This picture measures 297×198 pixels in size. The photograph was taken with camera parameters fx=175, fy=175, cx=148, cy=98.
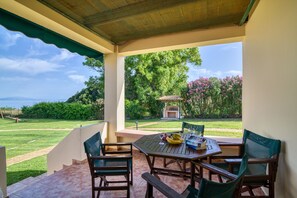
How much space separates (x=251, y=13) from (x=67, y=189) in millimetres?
4048

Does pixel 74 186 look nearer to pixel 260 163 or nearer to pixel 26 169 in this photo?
pixel 26 169

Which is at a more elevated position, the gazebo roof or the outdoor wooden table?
the gazebo roof

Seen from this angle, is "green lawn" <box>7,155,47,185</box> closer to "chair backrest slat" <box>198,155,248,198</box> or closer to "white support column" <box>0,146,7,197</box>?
"white support column" <box>0,146,7,197</box>

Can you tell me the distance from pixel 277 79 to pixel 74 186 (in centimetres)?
314

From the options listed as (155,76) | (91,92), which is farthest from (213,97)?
(91,92)

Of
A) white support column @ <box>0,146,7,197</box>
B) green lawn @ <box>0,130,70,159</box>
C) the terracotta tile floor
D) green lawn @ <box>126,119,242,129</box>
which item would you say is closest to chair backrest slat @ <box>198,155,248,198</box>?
the terracotta tile floor

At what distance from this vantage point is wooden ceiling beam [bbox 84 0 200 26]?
263cm

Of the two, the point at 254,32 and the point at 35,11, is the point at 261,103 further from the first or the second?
the point at 35,11

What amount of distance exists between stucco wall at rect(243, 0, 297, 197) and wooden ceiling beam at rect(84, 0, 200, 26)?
1130 millimetres

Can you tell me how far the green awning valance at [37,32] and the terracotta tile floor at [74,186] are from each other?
234 cm

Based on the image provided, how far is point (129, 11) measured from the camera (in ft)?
9.34

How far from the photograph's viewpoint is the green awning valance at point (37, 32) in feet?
7.93

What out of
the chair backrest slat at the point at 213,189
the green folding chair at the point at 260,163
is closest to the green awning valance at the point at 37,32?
the chair backrest slat at the point at 213,189

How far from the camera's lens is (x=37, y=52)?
4.41 meters
